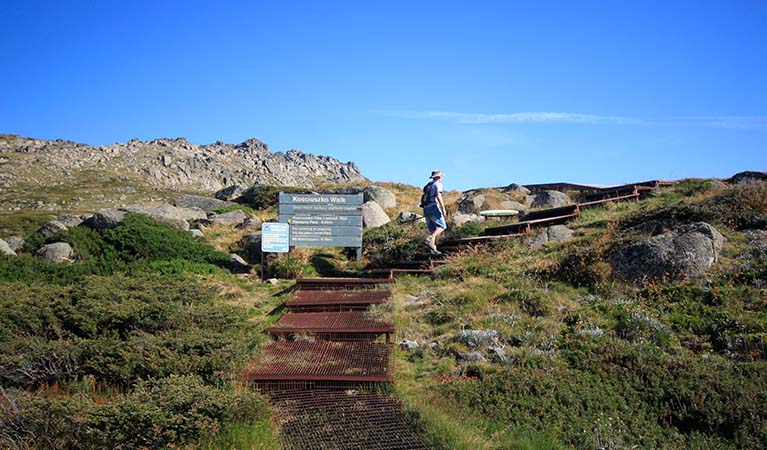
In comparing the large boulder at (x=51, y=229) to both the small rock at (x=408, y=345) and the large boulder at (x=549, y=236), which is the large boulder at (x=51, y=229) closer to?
the small rock at (x=408, y=345)

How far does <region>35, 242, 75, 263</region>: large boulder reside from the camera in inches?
585

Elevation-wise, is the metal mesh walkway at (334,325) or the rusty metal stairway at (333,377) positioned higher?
the metal mesh walkway at (334,325)

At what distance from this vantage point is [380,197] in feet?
78.9

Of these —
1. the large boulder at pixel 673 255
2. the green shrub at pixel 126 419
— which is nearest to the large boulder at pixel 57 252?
the green shrub at pixel 126 419

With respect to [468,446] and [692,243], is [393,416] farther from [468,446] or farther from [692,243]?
[692,243]

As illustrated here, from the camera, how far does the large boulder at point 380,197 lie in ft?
78.1

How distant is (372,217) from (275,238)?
16.8ft

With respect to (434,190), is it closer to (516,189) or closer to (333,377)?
(333,377)

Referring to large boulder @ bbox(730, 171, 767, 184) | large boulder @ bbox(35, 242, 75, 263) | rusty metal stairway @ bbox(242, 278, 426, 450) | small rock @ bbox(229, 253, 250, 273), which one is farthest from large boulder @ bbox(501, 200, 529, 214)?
large boulder @ bbox(35, 242, 75, 263)

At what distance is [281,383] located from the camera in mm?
6754

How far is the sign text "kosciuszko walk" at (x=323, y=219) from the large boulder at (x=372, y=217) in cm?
304

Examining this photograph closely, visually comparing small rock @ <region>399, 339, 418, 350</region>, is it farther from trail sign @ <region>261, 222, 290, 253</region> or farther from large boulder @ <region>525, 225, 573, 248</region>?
trail sign @ <region>261, 222, 290, 253</region>

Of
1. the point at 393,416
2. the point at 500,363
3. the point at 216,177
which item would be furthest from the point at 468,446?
the point at 216,177

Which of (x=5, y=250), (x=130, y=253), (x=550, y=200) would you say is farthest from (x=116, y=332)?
(x=550, y=200)
